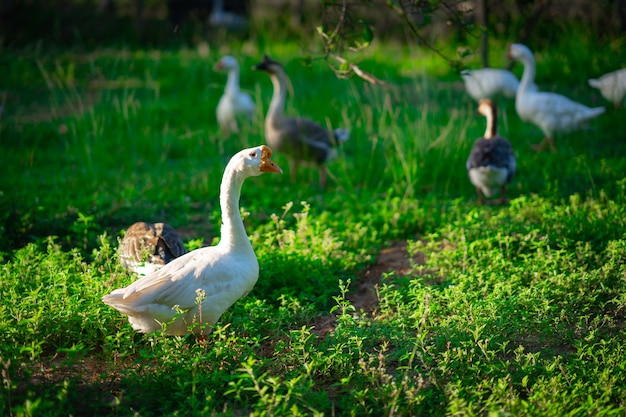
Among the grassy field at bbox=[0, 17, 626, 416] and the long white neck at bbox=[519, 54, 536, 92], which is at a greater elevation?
the long white neck at bbox=[519, 54, 536, 92]

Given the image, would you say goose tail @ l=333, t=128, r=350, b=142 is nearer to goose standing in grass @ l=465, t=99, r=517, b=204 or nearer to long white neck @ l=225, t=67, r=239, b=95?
goose standing in grass @ l=465, t=99, r=517, b=204

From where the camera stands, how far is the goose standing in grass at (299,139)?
8156 mm

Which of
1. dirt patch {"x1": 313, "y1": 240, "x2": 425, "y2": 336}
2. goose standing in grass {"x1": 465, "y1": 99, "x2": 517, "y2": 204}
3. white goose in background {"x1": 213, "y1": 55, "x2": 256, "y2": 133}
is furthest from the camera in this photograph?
white goose in background {"x1": 213, "y1": 55, "x2": 256, "y2": 133}

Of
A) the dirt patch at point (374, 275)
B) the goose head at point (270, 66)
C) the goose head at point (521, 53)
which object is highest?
the goose head at point (521, 53)

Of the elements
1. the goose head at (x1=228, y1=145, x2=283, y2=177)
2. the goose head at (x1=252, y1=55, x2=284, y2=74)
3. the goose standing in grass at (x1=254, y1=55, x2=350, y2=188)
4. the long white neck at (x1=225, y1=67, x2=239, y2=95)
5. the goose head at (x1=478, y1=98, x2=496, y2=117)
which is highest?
the goose head at (x1=252, y1=55, x2=284, y2=74)

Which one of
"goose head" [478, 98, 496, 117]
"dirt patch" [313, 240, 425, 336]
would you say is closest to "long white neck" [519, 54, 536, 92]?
"goose head" [478, 98, 496, 117]

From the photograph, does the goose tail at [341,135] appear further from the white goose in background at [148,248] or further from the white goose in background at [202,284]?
the white goose in background at [202,284]

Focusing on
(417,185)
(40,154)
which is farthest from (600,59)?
(40,154)

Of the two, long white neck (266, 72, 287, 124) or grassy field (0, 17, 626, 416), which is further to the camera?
long white neck (266, 72, 287, 124)

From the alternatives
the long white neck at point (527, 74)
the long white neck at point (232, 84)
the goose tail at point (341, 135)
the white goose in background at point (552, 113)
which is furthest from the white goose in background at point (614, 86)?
the long white neck at point (232, 84)

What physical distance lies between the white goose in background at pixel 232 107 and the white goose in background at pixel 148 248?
461 centimetres

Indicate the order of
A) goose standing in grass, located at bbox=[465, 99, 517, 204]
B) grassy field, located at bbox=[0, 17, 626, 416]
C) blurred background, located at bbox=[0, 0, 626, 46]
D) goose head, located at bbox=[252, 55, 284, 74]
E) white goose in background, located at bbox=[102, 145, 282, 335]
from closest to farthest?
grassy field, located at bbox=[0, 17, 626, 416]
white goose in background, located at bbox=[102, 145, 282, 335]
goose standing in grass, located at bbox=[465, 99, 517, 204]
goose head, located at bbox=[252, 55, 284, 74]
blurred background, located at bbox=[0, 0, 626, 46]

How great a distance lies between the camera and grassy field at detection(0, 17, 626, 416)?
3732mm

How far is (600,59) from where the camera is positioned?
11.2 metres
